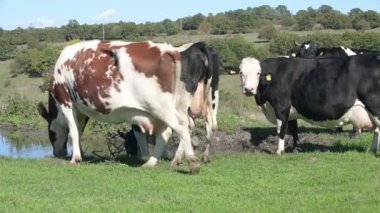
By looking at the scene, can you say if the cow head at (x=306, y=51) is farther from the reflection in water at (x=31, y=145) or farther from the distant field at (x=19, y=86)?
the distant field at (x=19, y=86)

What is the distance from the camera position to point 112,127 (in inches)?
972

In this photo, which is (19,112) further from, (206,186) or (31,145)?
(206,186)

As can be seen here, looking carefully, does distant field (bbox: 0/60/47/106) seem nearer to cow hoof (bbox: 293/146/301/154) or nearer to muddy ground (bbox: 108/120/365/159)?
muddy ground (bbox: 108/120/365/159)

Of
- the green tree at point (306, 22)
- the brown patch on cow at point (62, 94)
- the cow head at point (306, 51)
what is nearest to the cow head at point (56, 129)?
the brown patch on cow at point (62, 94)

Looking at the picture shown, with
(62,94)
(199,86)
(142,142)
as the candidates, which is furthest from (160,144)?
(62,94)

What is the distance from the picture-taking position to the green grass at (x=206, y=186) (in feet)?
26.1

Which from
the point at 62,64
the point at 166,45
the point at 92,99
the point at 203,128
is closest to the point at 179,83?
the point at 166,45

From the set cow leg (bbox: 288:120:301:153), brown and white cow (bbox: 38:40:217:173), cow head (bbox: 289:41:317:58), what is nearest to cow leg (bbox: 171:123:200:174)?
brown and white cow (bbox: 38:40:217:173)

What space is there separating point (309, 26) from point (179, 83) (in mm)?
69546

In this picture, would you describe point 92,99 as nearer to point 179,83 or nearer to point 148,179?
point 179,83

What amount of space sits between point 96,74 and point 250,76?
379 centimetres

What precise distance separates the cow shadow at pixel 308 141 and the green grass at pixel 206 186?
6.40 feet

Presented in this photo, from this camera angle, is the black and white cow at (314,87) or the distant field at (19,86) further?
the distant field at (19,86)

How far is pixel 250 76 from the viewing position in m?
14.0
